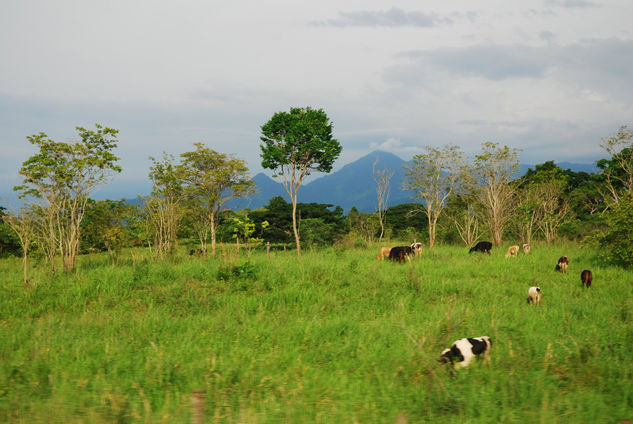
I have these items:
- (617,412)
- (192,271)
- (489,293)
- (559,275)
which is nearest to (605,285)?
(559,275)

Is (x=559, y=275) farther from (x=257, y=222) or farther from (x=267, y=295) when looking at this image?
(x=257, y=222)

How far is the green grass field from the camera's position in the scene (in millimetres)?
3903

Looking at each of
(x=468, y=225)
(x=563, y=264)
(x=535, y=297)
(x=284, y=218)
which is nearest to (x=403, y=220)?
(x=284, y=218)

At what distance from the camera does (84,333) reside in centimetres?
642

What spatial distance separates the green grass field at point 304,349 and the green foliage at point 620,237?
179 centimetres

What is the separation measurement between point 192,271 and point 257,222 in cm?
2551

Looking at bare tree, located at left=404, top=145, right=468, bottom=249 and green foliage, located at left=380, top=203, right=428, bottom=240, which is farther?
green foliage, located at left=380, top=203, right=428, bottom=240

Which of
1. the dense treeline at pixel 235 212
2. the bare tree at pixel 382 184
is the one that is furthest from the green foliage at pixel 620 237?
the bare tree at pixel 382 184

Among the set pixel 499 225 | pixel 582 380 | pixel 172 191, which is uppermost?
pixel 172 191

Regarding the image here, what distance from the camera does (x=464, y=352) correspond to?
5148mm

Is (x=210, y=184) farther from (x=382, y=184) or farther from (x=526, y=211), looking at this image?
(x=526, y=211)

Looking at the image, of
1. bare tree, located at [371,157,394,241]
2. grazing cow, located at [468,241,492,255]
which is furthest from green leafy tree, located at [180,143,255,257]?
grazing cow, located at [468,241,492,255]

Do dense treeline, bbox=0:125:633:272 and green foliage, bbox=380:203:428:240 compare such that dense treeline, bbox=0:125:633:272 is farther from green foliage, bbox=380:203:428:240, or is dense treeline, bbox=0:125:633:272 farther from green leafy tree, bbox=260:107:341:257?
green foliage, bbox=380:203:428:240

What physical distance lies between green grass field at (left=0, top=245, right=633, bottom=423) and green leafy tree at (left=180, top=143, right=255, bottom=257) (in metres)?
12.9
